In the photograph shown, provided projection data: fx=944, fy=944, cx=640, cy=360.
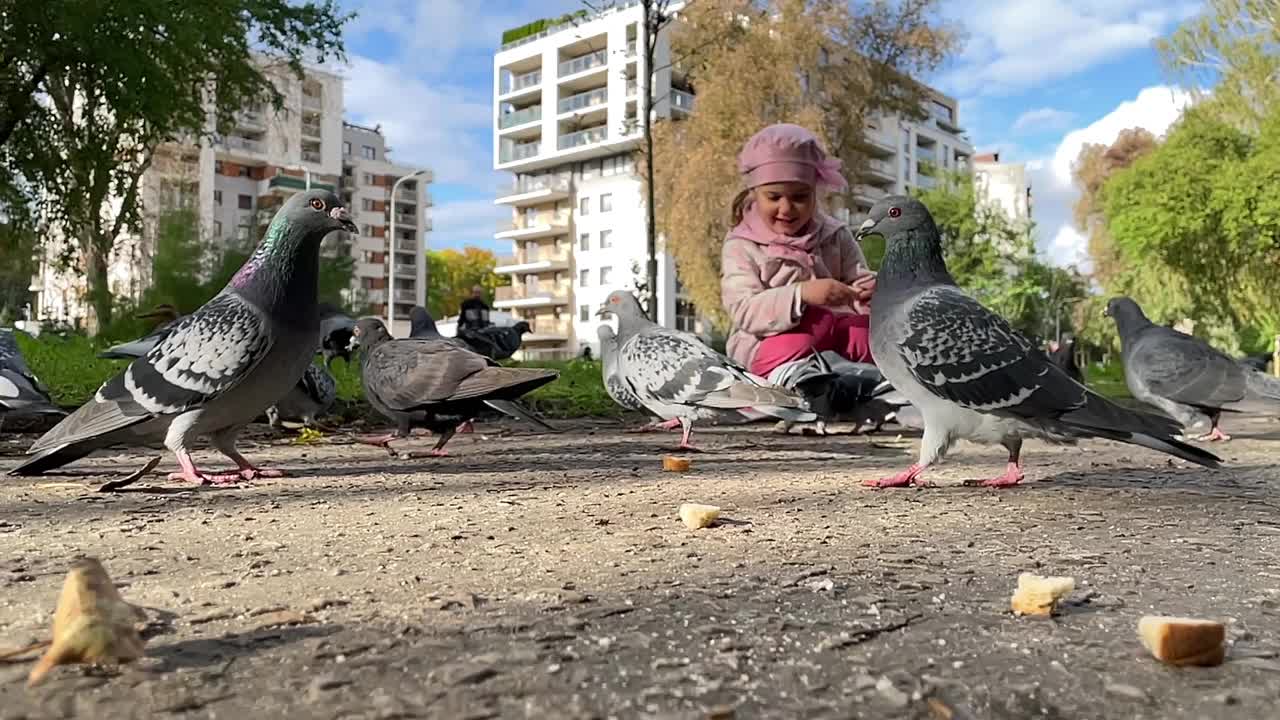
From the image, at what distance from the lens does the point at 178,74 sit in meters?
9.64

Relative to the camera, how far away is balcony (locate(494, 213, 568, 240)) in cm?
6138

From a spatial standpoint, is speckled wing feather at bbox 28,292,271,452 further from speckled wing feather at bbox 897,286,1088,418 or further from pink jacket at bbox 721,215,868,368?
pink jacket at bbox 721,215,868,368

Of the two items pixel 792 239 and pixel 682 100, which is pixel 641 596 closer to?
pixel 792 239

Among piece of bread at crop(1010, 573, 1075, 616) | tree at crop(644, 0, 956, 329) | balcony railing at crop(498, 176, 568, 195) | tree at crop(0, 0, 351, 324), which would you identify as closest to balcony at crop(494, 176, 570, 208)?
balcony railing at crop(498, 176, 568, 195)

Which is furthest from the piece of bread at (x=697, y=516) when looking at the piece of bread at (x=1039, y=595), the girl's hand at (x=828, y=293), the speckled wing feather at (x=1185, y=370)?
the speckled wing feather at (x=1185, y=370)

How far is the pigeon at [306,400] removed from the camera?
6051 millimetres

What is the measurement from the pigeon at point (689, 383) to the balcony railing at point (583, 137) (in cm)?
5261

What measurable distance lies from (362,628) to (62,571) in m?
0.97

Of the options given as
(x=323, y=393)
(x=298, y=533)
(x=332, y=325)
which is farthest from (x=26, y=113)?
(x=298, y=533)

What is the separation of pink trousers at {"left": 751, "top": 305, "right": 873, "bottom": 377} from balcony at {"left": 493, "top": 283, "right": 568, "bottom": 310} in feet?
179

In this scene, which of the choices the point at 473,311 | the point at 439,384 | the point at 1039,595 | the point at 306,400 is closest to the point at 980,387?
the point at 1039,595

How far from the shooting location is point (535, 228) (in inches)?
2474

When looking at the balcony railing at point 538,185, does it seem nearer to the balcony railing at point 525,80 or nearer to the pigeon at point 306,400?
the balcony railing at point 525,80

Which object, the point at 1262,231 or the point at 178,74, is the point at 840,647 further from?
the point at 1262,231
